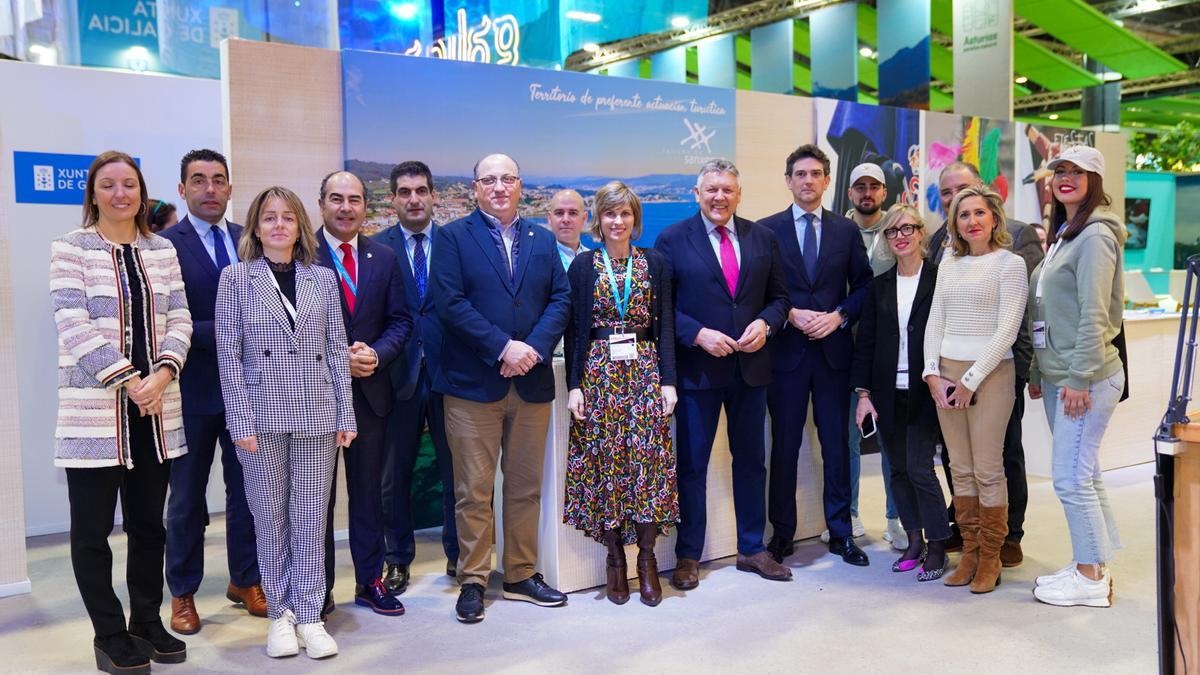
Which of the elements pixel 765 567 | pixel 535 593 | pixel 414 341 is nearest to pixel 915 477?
pixel 765 567

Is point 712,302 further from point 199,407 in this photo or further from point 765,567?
point 199,407

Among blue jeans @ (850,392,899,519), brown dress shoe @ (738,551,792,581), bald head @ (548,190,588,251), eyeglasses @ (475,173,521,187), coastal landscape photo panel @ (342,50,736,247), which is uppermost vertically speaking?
coastal landscape photo panel @ (342,50,736,247)

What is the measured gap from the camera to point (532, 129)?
5.27 meters

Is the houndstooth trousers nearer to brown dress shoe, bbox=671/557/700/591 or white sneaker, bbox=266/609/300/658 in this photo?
white sneaker, bbox=266/609/300/658

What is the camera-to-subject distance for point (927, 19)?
10.7 meters

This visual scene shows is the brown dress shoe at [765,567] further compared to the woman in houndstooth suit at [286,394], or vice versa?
the brown dress shoe at [765,567]

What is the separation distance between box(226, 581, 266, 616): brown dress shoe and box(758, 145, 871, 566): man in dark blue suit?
2.22 meters

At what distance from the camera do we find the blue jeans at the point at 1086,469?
11.6 ft

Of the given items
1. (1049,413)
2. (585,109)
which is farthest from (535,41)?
(1049,413)

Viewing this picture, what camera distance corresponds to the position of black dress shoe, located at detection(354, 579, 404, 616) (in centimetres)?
365

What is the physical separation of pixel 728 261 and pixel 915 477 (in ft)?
4.05

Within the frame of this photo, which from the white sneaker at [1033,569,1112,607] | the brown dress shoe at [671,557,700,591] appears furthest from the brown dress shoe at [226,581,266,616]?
the white sneaker at [1033,569,1112,607]

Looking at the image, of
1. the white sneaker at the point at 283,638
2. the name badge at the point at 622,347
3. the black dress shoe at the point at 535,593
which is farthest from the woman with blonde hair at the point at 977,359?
the white sneaker at the point at 283,638

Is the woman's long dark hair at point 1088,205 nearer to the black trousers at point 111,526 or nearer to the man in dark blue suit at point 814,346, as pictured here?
the man in dark blue suit at point 814,346
